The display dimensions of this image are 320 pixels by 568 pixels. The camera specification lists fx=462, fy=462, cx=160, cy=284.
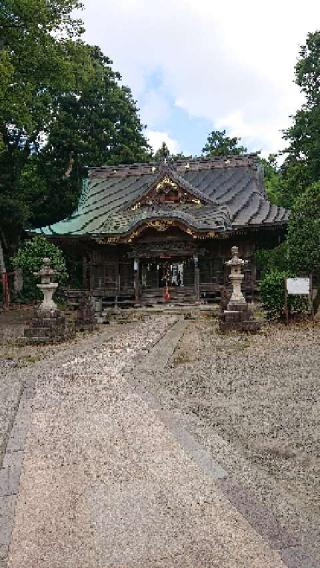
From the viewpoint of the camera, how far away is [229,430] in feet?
16.6

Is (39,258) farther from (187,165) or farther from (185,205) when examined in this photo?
Answer: (187,165)

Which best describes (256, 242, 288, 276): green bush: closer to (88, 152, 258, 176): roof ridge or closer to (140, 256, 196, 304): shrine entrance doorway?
(88, 152, 258, 176): roof ridge

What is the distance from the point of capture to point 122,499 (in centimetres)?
353

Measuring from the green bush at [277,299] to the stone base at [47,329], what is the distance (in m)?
5.94

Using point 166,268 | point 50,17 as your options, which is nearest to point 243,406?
point 166,268

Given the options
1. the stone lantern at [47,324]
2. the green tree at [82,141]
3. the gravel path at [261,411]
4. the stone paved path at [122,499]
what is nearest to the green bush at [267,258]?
the green tree at [82,141]

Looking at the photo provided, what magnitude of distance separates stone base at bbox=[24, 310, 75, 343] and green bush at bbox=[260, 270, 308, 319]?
594 centimetres

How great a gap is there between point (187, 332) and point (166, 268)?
9857 millimetres

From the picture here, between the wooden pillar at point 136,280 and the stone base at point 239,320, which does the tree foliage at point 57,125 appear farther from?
the stone base at point 239,320

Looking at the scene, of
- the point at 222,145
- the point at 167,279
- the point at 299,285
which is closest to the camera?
the point at 299,285

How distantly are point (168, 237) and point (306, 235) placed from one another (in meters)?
7.16

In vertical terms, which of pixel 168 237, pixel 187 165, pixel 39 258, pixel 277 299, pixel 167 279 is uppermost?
pixel 187 165

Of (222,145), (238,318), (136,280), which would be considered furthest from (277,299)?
(222,145)

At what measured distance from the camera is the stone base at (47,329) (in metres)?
12.2
